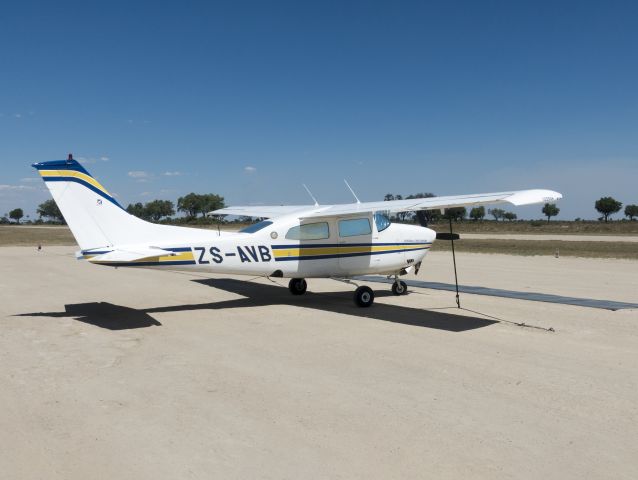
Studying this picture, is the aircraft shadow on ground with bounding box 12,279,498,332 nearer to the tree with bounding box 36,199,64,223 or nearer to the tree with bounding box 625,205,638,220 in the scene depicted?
the tree with bounding box 625,205,638,220

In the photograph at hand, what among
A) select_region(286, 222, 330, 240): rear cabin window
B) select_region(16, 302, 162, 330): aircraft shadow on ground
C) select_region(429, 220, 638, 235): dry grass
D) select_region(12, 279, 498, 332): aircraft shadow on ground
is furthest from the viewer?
select_region(429, 220, 638, 235): dry grass

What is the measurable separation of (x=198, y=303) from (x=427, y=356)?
6.81 meters

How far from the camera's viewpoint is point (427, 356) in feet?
24.5

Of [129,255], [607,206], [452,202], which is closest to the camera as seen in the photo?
[129,255]

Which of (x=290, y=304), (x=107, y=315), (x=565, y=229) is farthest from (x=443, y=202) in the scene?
(x=565, y=229)

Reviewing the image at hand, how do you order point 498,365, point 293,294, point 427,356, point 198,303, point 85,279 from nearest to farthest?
1. point 498,365
2. point 427,356
3. point 198,303
4. point 293,294
5. point 85,279

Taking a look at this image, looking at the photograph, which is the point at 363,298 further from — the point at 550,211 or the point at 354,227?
the point at 550,211

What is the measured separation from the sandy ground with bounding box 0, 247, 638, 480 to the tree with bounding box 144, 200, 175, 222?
151800mm

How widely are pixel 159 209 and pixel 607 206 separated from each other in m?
125

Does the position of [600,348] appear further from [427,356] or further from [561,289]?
[561,289]

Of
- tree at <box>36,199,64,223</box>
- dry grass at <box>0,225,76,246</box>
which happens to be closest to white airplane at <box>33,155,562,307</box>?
dry grass at <box>0,225,76,246</box>

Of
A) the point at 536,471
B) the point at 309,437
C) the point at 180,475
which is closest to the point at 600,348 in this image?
the point at 536,471

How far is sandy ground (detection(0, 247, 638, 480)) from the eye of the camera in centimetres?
421

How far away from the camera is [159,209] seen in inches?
6280
